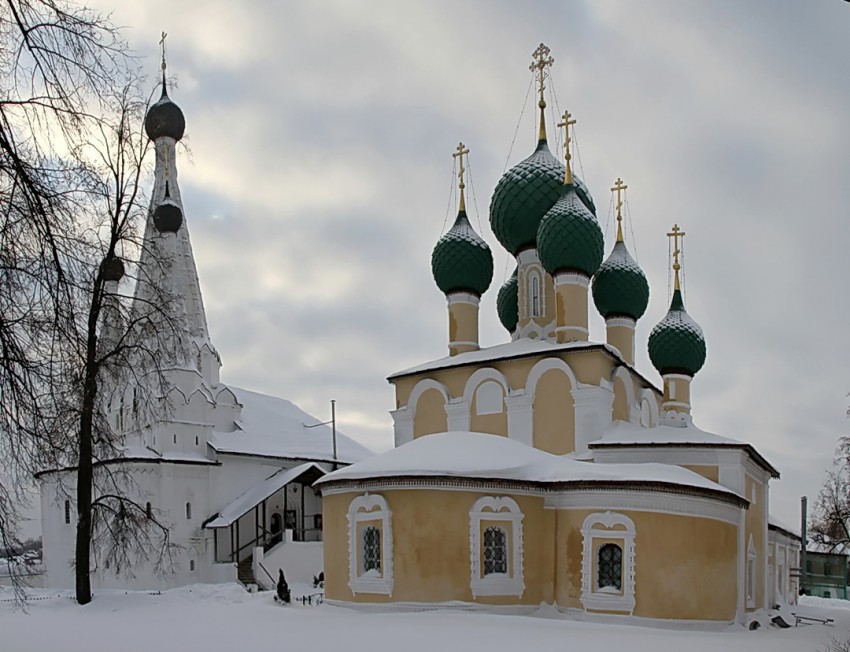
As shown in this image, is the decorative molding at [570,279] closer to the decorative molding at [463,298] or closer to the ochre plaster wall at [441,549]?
the decorative molding at [463,298]

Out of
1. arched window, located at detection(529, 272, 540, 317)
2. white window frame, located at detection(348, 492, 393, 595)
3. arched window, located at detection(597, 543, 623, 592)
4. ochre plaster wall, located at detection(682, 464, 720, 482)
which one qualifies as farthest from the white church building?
arched window, located at detection(597, 543, 623, 592)

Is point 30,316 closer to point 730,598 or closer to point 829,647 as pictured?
point 829,647

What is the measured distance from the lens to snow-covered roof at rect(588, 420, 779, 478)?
16750mm

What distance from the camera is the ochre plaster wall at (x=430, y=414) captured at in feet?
64.5

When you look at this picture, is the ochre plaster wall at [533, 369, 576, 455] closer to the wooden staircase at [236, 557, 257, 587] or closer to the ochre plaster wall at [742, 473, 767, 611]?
the ochre plaster wall at [742, 473, 767, 611]

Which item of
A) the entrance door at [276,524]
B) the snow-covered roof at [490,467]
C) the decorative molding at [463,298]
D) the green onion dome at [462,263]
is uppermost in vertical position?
the green onion dome at [462,263]

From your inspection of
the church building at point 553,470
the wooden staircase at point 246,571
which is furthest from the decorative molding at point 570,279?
the wooden staircase at point 246,571

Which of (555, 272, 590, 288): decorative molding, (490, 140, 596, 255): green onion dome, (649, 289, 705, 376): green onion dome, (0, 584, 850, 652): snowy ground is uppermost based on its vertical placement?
(490, 140, 596, 255): green onion dome

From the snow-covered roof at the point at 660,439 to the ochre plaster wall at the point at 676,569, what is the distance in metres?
2.73

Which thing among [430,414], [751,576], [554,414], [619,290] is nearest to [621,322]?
[619,290]

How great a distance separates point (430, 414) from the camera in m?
20.0

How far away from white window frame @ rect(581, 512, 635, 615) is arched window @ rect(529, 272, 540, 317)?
7045mm

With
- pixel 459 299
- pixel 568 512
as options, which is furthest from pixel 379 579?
pixel 459 299

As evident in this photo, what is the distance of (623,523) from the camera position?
45.6 feet
